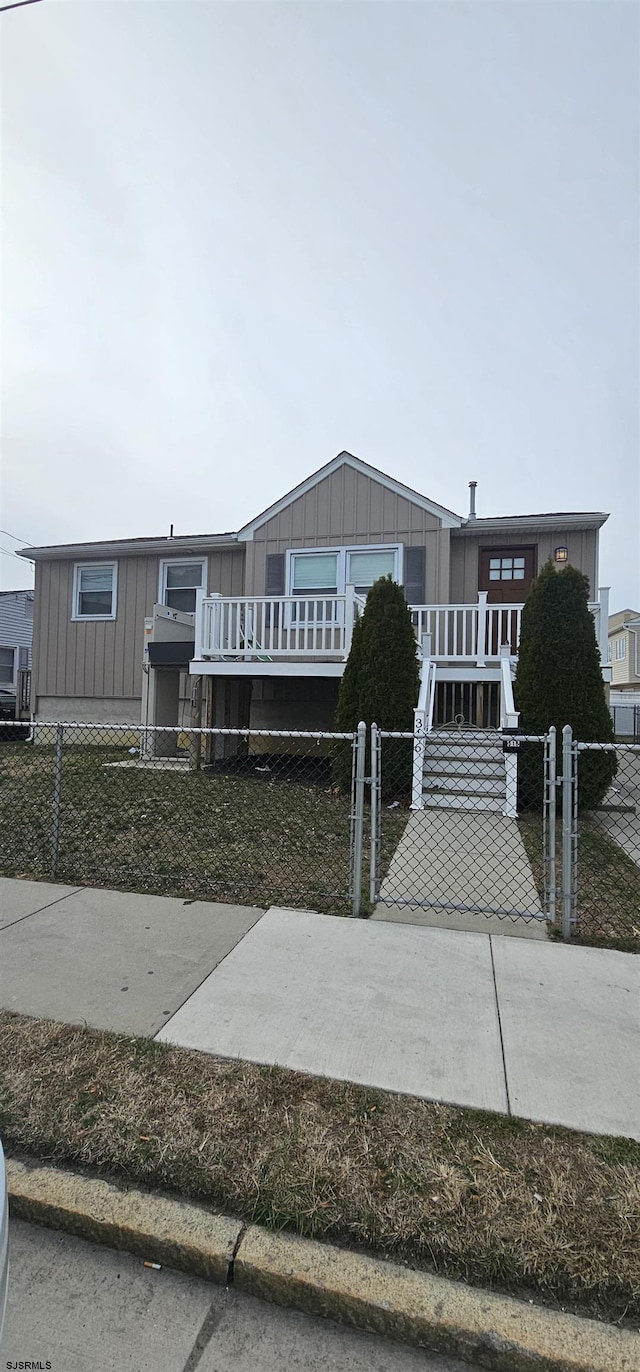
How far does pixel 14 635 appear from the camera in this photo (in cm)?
2303

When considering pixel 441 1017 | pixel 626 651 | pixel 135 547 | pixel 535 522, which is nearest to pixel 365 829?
pixel 441 1017

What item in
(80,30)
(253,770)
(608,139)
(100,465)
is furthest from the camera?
(100,465)

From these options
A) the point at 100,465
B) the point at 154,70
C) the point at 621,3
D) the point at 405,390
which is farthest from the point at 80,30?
the point at 100,465

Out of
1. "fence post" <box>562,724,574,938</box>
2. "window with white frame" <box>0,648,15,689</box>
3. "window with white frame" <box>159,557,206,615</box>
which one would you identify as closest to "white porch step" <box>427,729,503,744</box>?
"fence post" <box>562,724,574,938</box>

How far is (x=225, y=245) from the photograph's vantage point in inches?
340

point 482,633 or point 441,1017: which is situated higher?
point 482,633

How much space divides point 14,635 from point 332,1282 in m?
24.8

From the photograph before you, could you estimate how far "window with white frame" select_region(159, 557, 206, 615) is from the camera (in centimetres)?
1292

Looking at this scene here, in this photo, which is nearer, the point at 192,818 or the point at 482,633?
the point at 192,818

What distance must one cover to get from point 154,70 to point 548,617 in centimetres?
730

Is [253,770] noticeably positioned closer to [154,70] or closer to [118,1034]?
[118,1034]

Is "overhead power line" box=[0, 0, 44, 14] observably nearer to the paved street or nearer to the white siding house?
the paved street

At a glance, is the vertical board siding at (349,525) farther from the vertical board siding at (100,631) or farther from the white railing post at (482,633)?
the white railing post at (482,633)

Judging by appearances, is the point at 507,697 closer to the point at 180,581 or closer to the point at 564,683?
the point at 564,683
